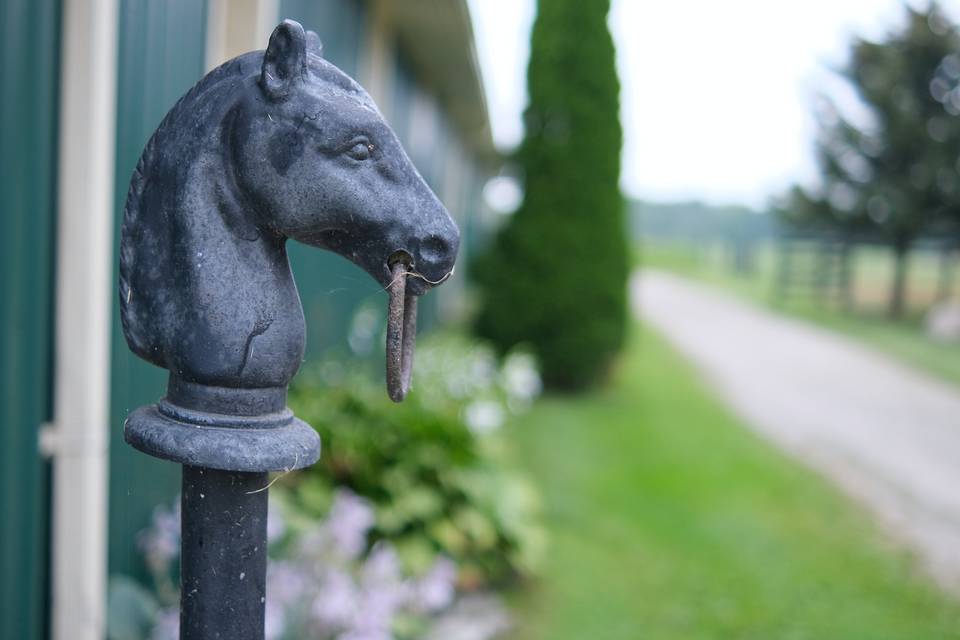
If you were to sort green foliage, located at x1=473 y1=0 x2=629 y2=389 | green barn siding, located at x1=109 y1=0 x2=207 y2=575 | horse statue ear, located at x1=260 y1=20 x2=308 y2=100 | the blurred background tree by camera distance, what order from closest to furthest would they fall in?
horse statue ear, located at x1=260 y1=20 x2=308 y2=100 < green barn siding, located at x1=109 y1=0 x2=207 y2=575 < green foliage, located at x1=473 y1=0 x2=629 y2=389 < the blurred background tree

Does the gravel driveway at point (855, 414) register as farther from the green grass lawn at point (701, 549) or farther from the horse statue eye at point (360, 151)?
the horse statue eye at point (360, 151)

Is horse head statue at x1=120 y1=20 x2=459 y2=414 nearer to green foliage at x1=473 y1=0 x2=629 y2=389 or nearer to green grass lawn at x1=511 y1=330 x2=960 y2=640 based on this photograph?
green grass lawn at x1=511 y1=330 x2=960 y2=640

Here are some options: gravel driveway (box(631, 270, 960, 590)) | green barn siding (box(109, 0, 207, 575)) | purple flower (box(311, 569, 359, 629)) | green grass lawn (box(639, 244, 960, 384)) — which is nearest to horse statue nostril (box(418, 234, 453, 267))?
green barn siding (box(109, 0, 207, 575))

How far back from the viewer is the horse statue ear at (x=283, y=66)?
967 millimetres

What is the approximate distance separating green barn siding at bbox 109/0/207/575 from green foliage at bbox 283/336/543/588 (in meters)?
0.71

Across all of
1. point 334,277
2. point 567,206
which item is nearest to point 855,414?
point 567,206

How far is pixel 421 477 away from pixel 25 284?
7.81ft

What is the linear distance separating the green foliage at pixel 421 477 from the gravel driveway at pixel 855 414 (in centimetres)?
272

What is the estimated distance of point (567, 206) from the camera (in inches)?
392

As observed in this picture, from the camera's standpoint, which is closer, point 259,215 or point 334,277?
point 259,215

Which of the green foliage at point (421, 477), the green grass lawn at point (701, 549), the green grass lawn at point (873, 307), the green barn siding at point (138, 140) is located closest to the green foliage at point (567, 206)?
the green grass lawn at point (701, 549)

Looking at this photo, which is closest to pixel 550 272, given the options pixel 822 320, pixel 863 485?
pixel 863 485

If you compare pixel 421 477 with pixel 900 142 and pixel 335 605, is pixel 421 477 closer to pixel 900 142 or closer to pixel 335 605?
pixel 335 605

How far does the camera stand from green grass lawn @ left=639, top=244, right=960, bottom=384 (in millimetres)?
15242
